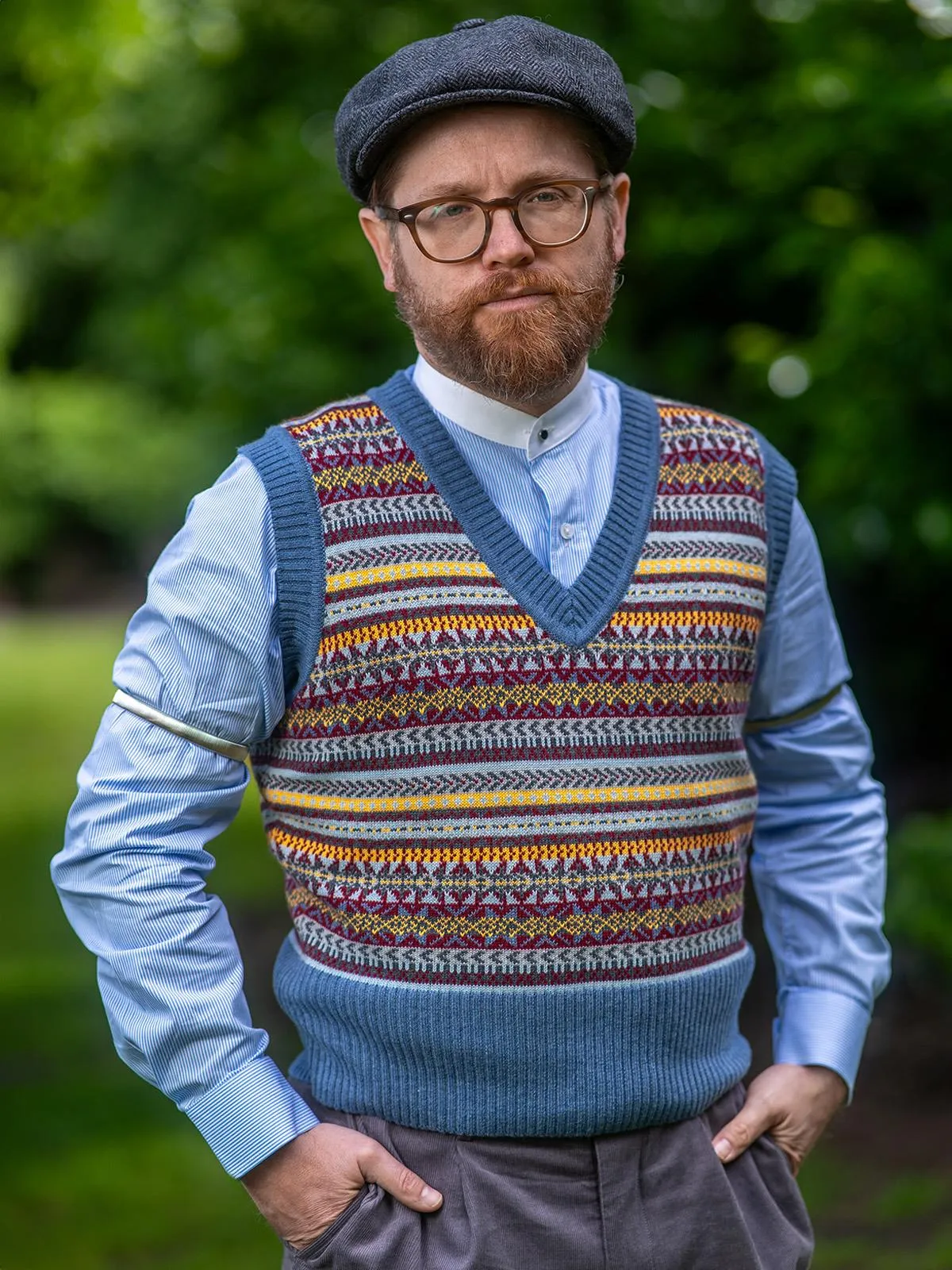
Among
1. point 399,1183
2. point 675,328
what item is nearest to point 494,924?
point 399,1183

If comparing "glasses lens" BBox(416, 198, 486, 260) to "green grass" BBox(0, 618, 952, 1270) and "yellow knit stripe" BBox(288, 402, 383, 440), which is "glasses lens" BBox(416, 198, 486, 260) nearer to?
"yellow knit stripe" BBox(288, 402, 383, 440)

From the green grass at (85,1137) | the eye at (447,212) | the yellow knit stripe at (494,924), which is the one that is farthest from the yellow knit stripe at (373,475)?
the green grass at (85,1137)


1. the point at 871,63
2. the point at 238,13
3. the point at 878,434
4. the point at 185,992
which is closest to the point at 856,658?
the point at 878,434

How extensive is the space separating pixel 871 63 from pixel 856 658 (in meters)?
2.13

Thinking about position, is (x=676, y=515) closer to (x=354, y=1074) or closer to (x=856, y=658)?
(x=354, y=1074)

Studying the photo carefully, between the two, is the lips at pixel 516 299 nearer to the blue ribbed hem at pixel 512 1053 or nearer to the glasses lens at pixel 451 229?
the glasses lens at pixel 451 229

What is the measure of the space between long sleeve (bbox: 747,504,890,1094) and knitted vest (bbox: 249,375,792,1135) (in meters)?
0.26

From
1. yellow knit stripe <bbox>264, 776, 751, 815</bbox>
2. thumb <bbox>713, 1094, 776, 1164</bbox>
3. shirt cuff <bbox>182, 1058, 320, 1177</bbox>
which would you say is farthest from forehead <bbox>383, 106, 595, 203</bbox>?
thumb <bbox>713, 1094, 776, 1164</bbox>

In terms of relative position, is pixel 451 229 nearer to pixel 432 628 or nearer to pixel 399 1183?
pixel 432 628

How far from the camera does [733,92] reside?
5312 millimetres

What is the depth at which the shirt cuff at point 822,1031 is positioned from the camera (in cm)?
232

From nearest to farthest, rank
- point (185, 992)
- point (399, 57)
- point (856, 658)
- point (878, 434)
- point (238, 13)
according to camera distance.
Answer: point (185, 992)
point (399, 57)
point (878, 434)
point (856, 658)
point (238, 13)

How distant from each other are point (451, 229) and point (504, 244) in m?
0.08

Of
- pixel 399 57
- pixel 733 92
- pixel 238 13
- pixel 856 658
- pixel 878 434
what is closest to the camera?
pixel 399 57
